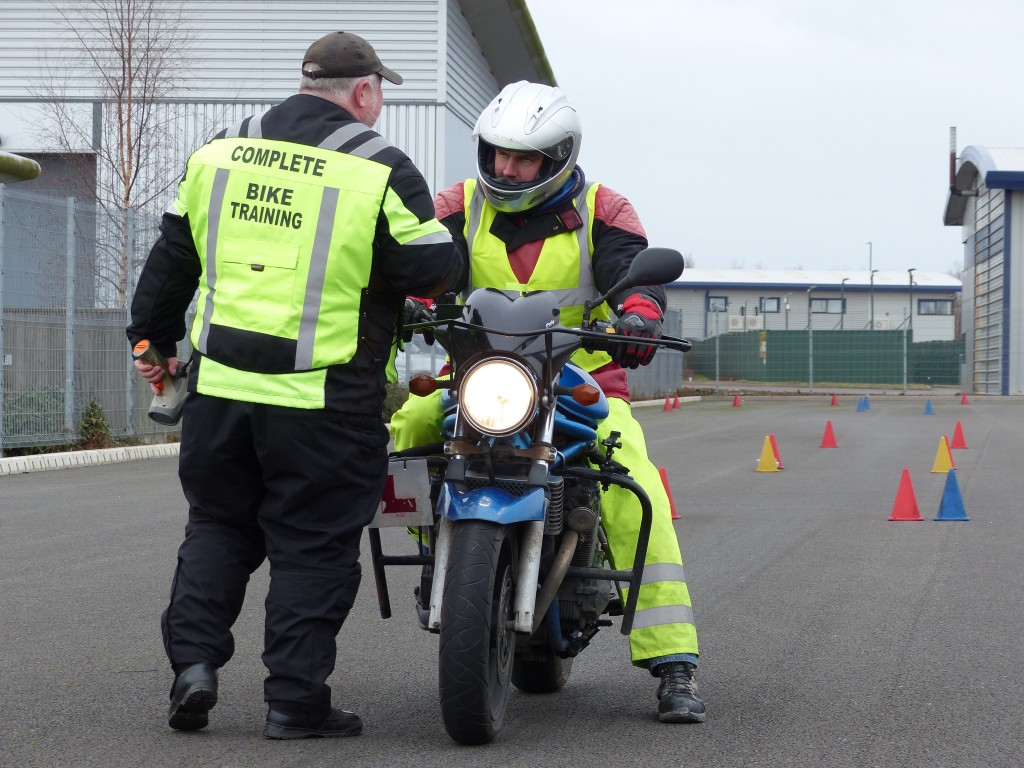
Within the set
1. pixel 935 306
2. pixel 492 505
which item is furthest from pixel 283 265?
pixel 935 306

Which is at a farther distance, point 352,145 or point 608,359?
point 608,359

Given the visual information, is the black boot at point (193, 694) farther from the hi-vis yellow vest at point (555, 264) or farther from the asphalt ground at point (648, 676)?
the hi-vis yellow vest at point (555, 264)

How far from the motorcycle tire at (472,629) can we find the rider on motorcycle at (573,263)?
64 centimetres

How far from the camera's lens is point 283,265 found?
412 centimetres

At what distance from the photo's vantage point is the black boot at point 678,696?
14.6 feet

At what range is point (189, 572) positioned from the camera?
166 inches

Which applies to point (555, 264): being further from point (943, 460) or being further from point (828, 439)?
point (828, 439)

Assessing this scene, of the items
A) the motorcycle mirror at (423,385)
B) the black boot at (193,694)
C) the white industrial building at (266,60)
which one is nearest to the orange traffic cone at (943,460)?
the motorcycle mirror at (423,385)

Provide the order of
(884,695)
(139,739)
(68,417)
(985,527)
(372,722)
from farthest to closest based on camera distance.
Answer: (68,417)
(985,527)
(884,695)
(372,722)
(139,739)

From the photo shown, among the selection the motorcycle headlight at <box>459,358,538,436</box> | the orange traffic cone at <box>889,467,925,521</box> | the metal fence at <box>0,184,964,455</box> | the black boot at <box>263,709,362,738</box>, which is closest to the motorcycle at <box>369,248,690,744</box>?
the motorcycle headlight at <box>459,358,538,436</box>

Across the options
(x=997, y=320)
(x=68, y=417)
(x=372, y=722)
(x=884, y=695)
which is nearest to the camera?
(x=372, y=722)

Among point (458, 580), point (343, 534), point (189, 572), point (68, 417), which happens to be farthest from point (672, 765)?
point (68, 417)

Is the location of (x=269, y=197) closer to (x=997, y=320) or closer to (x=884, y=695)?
(x=884, y=695)

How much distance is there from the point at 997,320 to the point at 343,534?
47.7m
